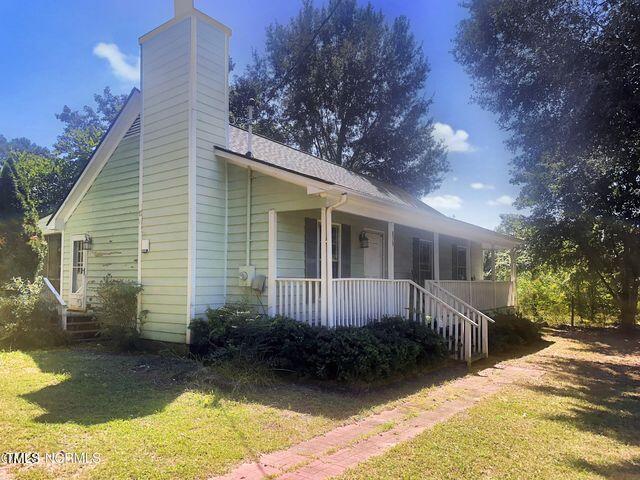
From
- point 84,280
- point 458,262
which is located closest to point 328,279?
point 84,280

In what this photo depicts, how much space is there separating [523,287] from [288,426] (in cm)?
1795

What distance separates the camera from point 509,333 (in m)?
12.3

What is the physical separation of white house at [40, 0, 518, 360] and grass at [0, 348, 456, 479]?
5.47ft

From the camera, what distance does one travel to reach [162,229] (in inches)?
370

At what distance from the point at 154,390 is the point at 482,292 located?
11.0m

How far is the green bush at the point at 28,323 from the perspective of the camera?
9.59m

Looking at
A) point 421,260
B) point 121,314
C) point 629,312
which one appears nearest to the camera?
point 121,314

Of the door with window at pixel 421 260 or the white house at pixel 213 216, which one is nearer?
the white house at pixel 213 216

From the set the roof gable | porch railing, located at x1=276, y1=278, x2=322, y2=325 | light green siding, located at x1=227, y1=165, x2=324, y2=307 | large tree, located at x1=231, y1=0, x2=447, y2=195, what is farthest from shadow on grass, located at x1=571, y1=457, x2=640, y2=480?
large tree, located at x1=231, y1=0, x2=447, y2=195

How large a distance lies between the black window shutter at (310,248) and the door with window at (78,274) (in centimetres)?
587

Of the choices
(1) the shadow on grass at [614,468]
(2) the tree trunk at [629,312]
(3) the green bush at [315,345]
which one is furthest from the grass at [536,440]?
(2) the tree trunk at [629,312]

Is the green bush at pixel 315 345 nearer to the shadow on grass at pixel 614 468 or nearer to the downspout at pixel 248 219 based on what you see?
the downspout at pixel 248 219

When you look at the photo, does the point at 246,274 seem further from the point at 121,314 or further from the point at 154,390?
the point at 154,390

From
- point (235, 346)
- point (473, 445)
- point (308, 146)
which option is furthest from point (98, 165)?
point (308, 146)
